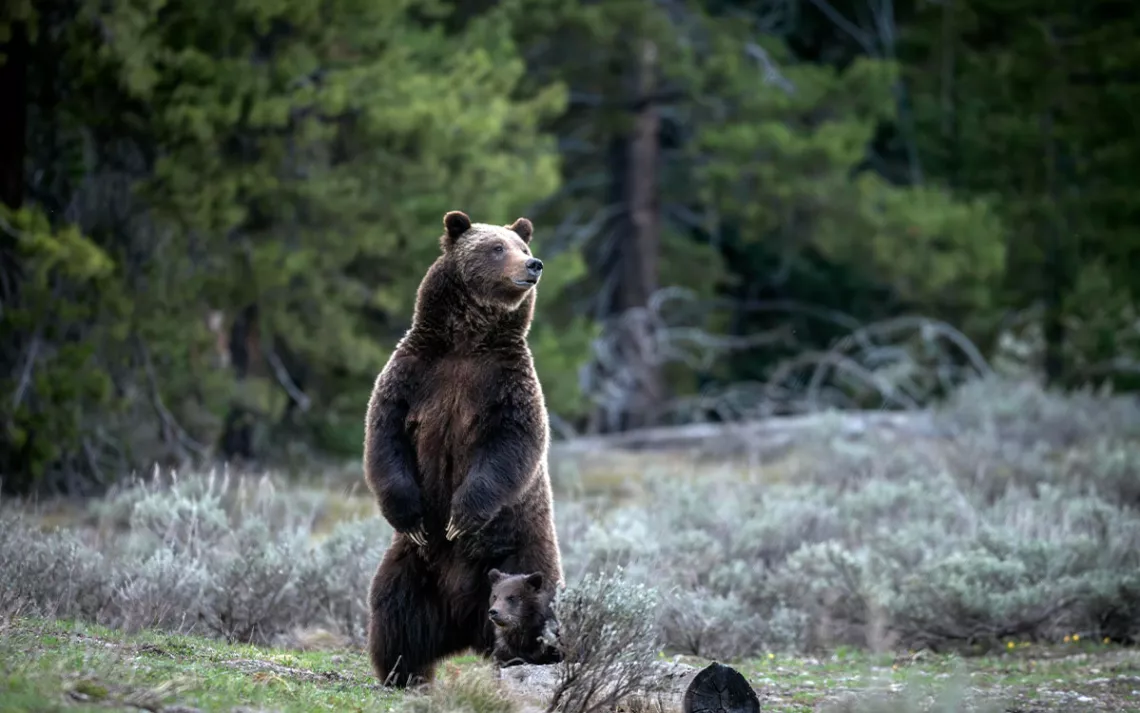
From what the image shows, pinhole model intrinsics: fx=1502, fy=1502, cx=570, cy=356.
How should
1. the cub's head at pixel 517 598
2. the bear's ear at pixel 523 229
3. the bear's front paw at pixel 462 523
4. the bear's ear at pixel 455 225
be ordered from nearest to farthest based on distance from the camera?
the cub's head at pixel 517 598, the bear's front paw at pixel 462 523, the bear's ear at pixel 455 225, the bear's ear at pixel 523 229

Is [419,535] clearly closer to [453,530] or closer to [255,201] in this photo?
[453,530]

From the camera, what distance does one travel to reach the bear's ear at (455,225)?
6.98 m

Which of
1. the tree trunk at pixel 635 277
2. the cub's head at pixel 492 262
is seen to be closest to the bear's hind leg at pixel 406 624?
the cub's head at pixel 492 262

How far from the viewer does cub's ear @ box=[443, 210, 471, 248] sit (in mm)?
6984

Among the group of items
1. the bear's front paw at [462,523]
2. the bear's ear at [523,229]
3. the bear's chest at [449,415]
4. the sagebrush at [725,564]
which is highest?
the bear's ear at [523,229]

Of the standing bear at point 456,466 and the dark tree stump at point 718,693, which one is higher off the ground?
the standing bear at point 456,466

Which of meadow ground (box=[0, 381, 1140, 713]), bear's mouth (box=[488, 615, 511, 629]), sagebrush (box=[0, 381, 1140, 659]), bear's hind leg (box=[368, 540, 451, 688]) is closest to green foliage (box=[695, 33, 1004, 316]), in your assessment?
meadow ground (box=[0, 381, 1140, 713])

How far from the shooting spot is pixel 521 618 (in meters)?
6.28

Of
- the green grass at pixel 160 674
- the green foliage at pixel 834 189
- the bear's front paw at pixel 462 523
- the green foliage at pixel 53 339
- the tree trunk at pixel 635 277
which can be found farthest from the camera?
the tree trunk at pixel 635 277

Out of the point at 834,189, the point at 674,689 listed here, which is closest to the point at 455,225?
the point at 674,689

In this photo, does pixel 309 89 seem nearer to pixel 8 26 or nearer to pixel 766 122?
pixel 8 26

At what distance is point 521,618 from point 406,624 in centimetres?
54

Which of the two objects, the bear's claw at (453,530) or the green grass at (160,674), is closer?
the green grass at (160,674)

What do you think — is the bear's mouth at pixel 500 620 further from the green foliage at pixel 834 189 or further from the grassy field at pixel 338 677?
the green foliage at pixel 834 189
